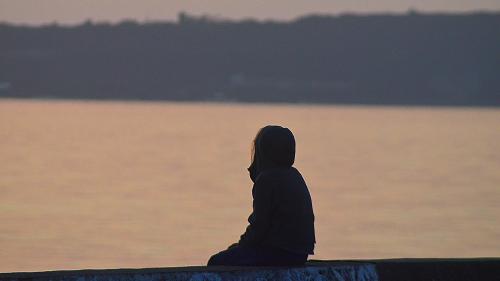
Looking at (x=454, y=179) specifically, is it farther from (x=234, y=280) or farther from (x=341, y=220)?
(x=234, y=280)

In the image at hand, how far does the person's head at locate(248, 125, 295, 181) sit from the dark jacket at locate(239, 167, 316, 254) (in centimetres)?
4

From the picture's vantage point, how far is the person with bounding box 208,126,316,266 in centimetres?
639

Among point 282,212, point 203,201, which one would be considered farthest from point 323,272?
point 203,201

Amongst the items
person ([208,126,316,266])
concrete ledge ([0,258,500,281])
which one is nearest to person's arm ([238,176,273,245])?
person ([208,126,316,266])

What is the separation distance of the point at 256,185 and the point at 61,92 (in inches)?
5632

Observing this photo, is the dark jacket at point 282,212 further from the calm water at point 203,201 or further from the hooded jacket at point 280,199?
the calm water at point 203,201

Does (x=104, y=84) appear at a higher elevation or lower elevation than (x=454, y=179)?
higher

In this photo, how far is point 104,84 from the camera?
150375 millimetres

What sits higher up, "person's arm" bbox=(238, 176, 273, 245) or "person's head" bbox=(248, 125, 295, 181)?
"person's head" bbox=(248, 125, 295, 181)

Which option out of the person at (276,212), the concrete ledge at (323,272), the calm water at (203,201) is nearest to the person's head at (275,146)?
the person at (276,212)

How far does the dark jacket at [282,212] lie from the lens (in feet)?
21.0

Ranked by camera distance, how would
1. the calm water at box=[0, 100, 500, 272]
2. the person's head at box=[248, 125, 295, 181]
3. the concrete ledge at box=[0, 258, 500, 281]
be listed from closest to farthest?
the concrete ledge at box=[0, 258, 500, 281] → the person's head at box=[248, 125, 295, 181] → the calm water at box=[0, 100, 500, 272]

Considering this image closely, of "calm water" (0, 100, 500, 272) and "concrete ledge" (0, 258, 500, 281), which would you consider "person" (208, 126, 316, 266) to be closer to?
"concrete ledge" (0, 258, 500, 281)

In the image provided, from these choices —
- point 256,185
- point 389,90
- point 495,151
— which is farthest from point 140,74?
point 256,185
